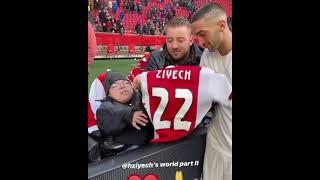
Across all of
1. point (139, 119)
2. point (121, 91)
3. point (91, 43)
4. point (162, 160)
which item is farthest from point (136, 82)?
point (162, 160)

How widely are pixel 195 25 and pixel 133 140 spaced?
2.30 feet

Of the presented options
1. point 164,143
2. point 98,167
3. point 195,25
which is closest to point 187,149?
point 164,143

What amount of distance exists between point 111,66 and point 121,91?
0.47 feet

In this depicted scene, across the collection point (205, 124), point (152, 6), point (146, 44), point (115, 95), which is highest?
point (152, 6)

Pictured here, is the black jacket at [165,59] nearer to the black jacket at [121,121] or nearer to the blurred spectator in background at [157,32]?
the blurred spectator in background at [157,32]

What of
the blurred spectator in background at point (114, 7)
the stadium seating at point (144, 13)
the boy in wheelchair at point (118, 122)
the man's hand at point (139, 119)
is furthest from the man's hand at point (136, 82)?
the blurred spectator in background at point (114, 7)

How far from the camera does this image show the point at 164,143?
103 inches

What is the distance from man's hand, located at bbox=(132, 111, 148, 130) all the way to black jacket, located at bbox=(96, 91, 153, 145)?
0.05 ft

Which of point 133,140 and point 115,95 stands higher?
point 115,95

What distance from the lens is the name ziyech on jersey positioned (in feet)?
8.46

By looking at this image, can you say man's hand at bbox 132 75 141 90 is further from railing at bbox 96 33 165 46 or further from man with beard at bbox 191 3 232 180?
man with beard at bbox 191 3 232 180

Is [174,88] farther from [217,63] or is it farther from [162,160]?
[162,160]

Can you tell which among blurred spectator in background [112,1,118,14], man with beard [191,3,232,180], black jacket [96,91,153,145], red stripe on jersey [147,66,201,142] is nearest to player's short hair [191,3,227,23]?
man with beard [191,3,232,180]

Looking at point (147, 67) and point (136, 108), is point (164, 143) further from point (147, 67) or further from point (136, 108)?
point (147, 67)
